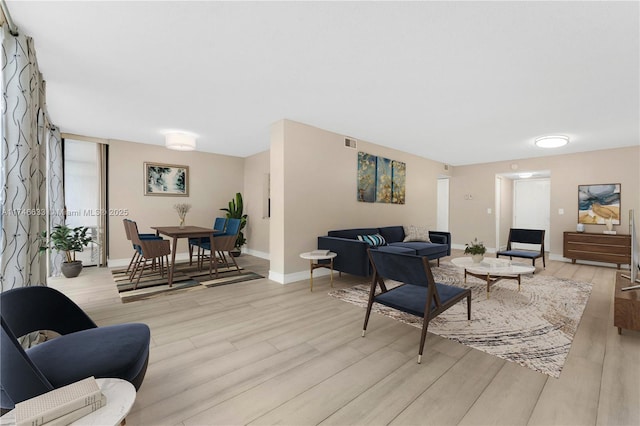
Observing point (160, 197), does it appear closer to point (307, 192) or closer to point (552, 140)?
point (307, 192)

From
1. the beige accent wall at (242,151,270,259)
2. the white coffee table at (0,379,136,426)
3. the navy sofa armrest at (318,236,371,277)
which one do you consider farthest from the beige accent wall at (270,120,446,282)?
the white coffee table at (0,379,136,426)

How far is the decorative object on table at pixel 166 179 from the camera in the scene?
5.95 meters

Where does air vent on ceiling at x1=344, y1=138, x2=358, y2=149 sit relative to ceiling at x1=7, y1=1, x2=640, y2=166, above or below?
below

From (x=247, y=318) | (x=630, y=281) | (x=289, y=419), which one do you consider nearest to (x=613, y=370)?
(x=630, y=281)

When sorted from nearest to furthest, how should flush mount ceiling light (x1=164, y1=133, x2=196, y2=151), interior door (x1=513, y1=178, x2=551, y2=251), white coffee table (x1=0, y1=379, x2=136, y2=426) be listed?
white coffee table (x1=0, y1=379, x2=136, y2=426) < flush mount ceiling light (x1=164, y1=133, x2=196, y2=151) < interior door (x1=513, y1=178, x2=551, y2=251)

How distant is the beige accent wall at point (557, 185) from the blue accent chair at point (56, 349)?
8.33 metres

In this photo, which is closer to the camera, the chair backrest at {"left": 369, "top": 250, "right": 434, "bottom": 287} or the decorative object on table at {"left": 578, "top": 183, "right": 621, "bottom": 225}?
the chair backrest at {"left": 369, "top": 250, "right": 434, "bottom": 287}

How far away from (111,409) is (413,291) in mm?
2332

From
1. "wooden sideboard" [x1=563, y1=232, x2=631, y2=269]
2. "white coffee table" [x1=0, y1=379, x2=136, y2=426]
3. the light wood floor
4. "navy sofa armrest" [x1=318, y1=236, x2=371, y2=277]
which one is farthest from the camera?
"wooden sideboard" [x1=563, y1=232, x2=631, y2=269]

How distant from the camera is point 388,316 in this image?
2.97m

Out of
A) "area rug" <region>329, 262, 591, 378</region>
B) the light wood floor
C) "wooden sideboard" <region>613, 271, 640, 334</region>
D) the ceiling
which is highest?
the ceiling

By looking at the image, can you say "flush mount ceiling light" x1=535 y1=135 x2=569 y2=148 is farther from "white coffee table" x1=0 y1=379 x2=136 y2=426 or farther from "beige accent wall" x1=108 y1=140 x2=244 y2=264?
"beige accent wall" x1=108 y1=140 x2=244 y2=264

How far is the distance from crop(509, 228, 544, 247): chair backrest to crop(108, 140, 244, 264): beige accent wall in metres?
6.66

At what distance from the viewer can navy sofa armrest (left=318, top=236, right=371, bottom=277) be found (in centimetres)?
401
